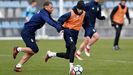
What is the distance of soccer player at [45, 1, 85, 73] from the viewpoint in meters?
13.9

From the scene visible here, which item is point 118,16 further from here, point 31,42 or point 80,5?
point 31,42

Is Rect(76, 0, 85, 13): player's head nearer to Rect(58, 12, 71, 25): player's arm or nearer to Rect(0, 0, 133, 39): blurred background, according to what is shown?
Rect(58, 12, 71, 25): player's arm

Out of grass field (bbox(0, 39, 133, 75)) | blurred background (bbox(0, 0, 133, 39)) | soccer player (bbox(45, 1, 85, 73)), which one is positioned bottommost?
blurred background (bbox(0, 0, 133, 39))

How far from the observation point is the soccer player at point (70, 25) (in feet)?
45.7

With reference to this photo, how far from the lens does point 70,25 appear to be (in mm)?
14938

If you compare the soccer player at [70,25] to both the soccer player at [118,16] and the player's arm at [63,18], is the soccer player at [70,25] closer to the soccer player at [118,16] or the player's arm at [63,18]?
the player's arm at [63,18]

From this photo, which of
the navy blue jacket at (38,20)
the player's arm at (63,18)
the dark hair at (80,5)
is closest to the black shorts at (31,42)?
the navy blue jacket at (38,20)

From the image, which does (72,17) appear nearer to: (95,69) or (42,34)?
(95,69)

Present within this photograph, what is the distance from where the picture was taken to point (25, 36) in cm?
1394

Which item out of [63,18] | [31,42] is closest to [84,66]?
[63,18]

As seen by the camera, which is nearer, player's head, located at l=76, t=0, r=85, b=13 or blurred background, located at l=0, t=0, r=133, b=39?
player's head, located at l=76, t=0, r=85, b=13

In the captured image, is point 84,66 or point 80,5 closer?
point 80,5

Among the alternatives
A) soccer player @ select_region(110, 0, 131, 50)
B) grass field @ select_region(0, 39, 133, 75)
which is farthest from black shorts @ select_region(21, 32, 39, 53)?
soccer player @ select_region(110, 0, 131, 50)

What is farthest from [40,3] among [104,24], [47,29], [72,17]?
[72,17]
